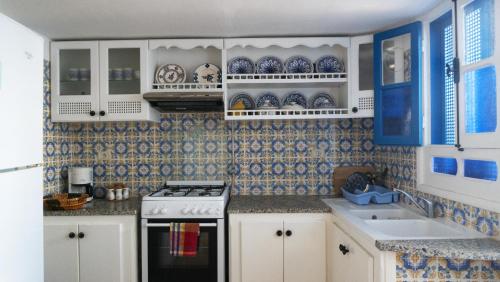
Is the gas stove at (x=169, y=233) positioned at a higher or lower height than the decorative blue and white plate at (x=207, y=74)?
lower

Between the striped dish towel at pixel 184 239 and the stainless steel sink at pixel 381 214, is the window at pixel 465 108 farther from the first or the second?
the striped dish towel at pixel 184 239

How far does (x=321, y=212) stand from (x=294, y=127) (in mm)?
805

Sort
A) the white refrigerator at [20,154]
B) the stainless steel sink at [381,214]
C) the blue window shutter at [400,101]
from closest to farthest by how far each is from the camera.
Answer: the white refrigerator at [20,154] → the blue window shutter at [400,101] → the stainless steel sink at [381,214]

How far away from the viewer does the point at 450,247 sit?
4.83ft

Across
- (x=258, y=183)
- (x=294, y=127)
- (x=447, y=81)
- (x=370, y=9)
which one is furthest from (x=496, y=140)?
(x=258, y=183)

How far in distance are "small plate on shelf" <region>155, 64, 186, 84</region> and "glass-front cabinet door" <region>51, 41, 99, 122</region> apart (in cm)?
45

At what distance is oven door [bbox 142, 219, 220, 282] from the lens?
2.29m

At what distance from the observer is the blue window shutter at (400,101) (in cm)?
212

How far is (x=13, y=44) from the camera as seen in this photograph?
138 cm

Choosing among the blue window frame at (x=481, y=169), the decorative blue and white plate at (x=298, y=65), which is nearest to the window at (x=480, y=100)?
the blue window frame at (x=481, y=169)

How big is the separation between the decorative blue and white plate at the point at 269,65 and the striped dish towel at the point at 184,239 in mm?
1276

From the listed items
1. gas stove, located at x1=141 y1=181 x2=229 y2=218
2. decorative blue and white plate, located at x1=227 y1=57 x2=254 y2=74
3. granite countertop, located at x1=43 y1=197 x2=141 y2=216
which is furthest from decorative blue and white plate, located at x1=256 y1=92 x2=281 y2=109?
granite countertop, located at x1=43 y1=197 x2=141 y2=216

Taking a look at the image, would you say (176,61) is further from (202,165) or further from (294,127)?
(294,127)

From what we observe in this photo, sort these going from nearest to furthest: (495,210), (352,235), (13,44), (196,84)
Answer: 1. (13,44)
2. (495,210)
3. (352,235)
4. (196,84)
